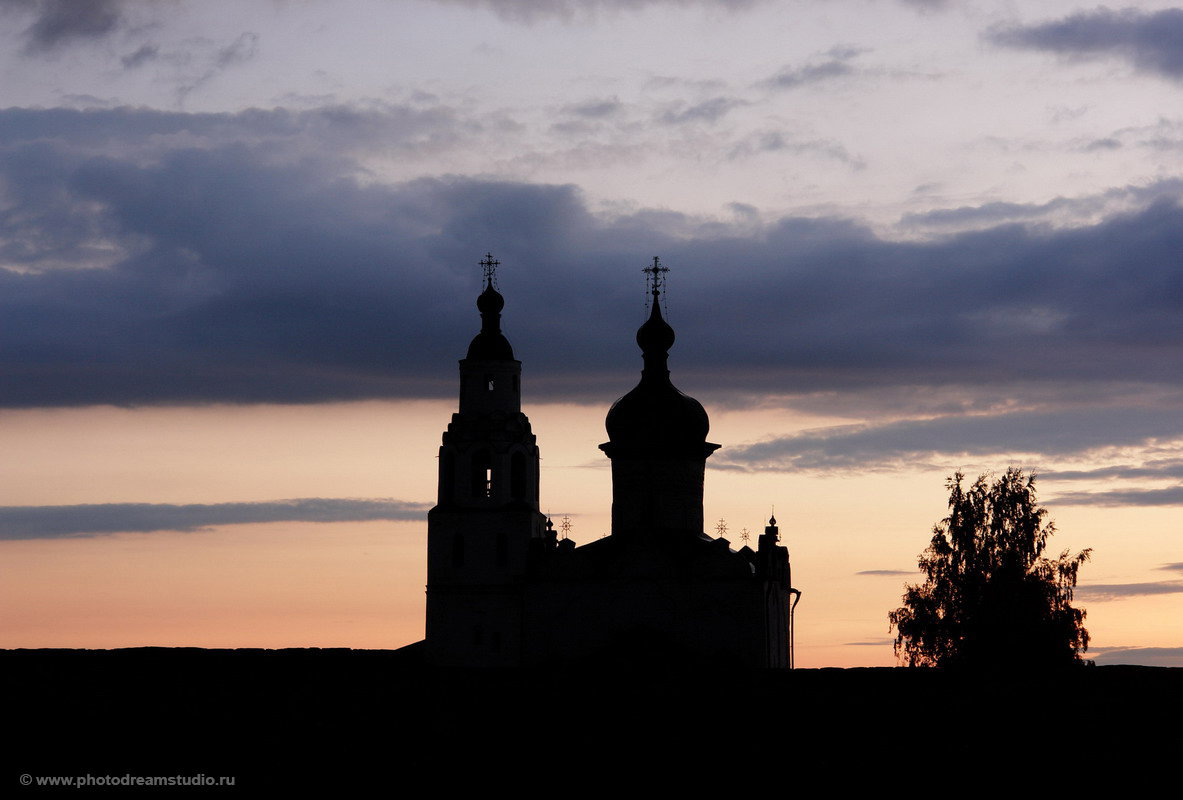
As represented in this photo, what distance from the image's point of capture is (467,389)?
56531mm

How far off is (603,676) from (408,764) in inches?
203

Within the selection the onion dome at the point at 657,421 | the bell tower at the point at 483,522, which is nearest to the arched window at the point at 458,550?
the bell tower at the point at 483,522

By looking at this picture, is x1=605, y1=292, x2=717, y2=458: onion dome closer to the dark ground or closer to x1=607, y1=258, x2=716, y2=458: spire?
x1=607, y1=258, x2=716, y2=458: spire

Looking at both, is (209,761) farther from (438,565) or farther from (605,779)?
(438,565)

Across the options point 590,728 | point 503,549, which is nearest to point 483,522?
point 503,549

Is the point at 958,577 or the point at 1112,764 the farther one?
the point at 958,577

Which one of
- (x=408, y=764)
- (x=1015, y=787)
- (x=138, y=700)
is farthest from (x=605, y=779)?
(x=138, y=700)

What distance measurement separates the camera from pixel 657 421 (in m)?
55.3

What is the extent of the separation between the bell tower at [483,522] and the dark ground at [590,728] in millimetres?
22953

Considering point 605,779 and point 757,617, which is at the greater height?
point 757,617

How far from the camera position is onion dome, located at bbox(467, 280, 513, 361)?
56688 mm

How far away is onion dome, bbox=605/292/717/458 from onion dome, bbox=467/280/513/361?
334 centimetres

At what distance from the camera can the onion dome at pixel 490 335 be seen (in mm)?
56688

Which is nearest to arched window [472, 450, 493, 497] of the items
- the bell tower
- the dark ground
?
the bell tower
